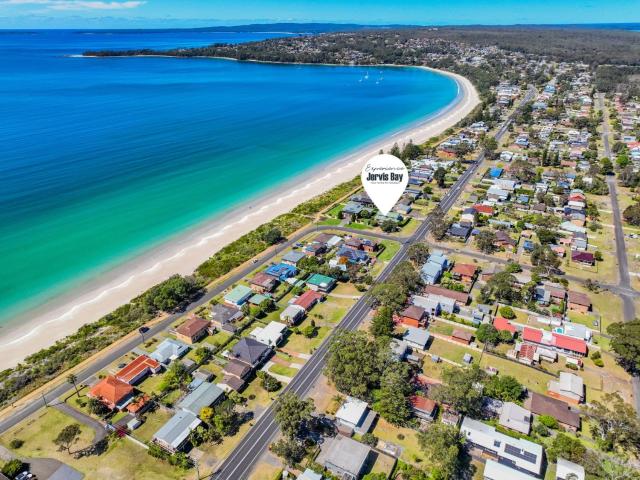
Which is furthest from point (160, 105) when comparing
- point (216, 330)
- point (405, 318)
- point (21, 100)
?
point (405, 318)

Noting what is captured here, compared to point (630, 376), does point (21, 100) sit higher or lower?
higher

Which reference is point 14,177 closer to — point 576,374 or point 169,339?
point 169,339

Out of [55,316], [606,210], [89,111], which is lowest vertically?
[55,316]

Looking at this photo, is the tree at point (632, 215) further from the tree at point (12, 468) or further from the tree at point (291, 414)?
the tree at point (12, 468)

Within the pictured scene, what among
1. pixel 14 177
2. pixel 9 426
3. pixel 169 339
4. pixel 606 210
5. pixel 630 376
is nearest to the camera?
pixel 9 426

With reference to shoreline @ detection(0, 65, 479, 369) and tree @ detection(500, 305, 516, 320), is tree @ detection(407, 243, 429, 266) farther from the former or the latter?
shoreline @ detection(0, 65, 479, 369)

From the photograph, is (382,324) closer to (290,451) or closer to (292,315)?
(292,315)

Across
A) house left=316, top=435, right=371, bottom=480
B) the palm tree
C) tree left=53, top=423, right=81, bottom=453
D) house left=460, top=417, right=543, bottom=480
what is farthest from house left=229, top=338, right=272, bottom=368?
house left=460, top=417, right=543, bottom=480
